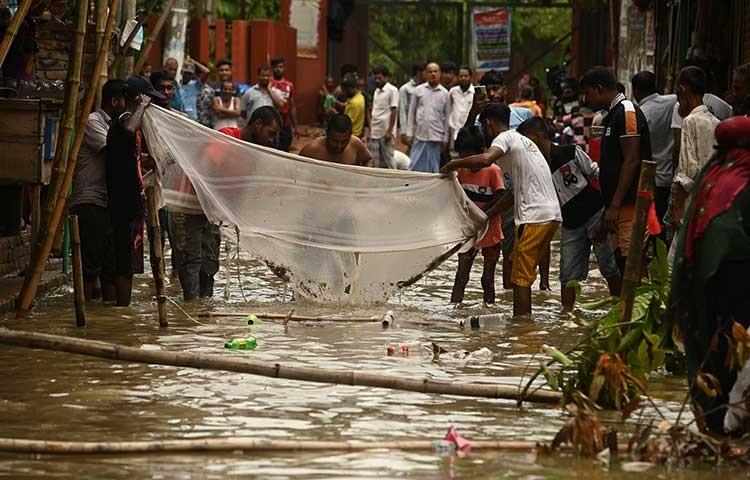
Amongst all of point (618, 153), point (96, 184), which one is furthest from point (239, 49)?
point (618, 153)

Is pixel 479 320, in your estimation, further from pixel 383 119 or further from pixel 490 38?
pixel 490 38

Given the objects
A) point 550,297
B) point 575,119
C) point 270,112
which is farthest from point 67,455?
point 575,119

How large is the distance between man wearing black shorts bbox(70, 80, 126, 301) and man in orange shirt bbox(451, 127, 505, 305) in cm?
270

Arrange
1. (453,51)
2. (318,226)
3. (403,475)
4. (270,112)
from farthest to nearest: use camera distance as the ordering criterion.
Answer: (453,51)
(270,112)
(318,226)
(403,475)

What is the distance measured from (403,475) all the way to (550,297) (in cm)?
679

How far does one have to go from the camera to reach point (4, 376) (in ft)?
27.0

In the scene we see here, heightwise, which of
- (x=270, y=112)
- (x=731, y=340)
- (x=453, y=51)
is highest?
(x=453, y=51)

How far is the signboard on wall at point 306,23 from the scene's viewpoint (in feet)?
102

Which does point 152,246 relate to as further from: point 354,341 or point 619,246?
point 619,246

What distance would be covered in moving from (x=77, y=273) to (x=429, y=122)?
468 inches

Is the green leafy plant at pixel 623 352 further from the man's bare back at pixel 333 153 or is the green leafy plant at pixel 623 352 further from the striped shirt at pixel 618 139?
the man's bare back at pixel 333 153

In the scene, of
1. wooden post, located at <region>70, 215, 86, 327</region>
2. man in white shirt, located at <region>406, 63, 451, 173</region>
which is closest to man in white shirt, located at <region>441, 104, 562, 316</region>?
wooden post, located at <region>70, 215, 86, 327</region>

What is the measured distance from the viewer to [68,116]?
10.1 meters

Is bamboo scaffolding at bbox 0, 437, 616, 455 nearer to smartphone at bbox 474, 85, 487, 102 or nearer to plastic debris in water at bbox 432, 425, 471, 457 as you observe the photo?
plastic debris in water at bbox 432, 425, 471, 457
